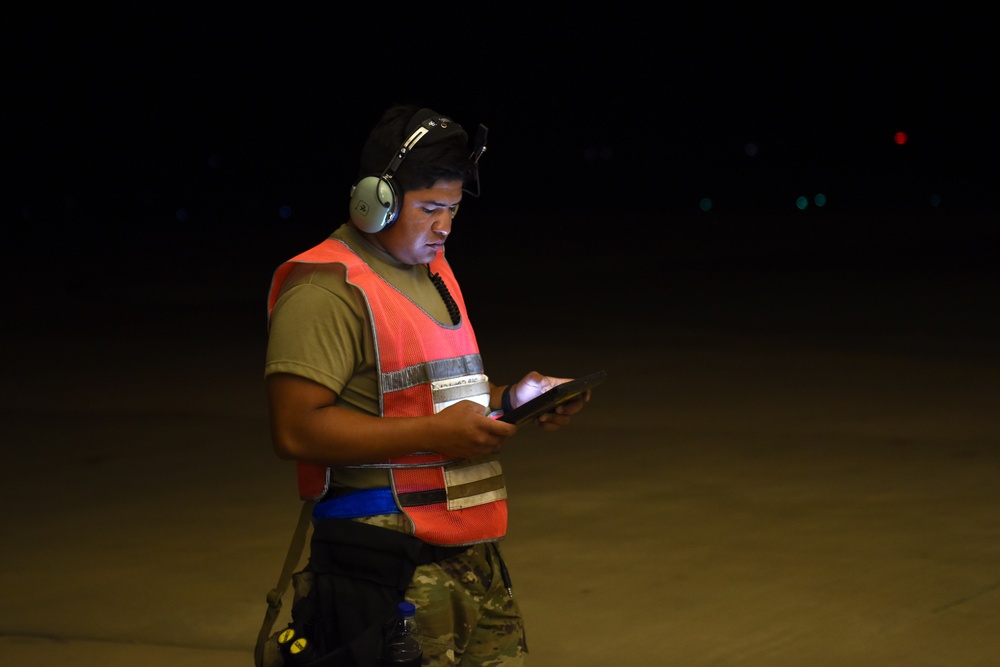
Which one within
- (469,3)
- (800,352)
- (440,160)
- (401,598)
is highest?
(469,3)

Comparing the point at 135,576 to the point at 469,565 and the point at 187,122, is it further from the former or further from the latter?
the point at 187,122

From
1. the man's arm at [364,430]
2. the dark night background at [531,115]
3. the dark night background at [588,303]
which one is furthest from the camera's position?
the dark night background at [531,115]

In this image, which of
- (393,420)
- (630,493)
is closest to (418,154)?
(393,420)

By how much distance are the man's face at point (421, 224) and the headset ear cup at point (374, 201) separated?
3 centimetres

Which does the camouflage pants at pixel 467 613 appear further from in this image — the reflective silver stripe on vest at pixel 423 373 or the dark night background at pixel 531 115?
the dark night background at pixel 531 115

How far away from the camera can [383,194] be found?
3.14 meters

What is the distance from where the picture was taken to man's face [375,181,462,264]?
320cm

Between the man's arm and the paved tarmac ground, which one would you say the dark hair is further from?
the paved tarmac ground

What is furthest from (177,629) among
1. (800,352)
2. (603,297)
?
(603,297)

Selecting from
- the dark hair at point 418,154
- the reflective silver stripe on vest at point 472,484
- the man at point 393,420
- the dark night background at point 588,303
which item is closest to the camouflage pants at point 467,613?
the man at point 393,420

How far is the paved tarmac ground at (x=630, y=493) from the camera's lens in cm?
591

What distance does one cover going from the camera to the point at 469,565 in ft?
10.7

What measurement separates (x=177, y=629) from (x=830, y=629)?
2.47m

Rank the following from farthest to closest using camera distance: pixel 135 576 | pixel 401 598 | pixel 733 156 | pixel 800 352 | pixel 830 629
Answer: pixel 733 156
pixel 800 352
pixel 135 576
pixel 830 629
pixel 401 598
